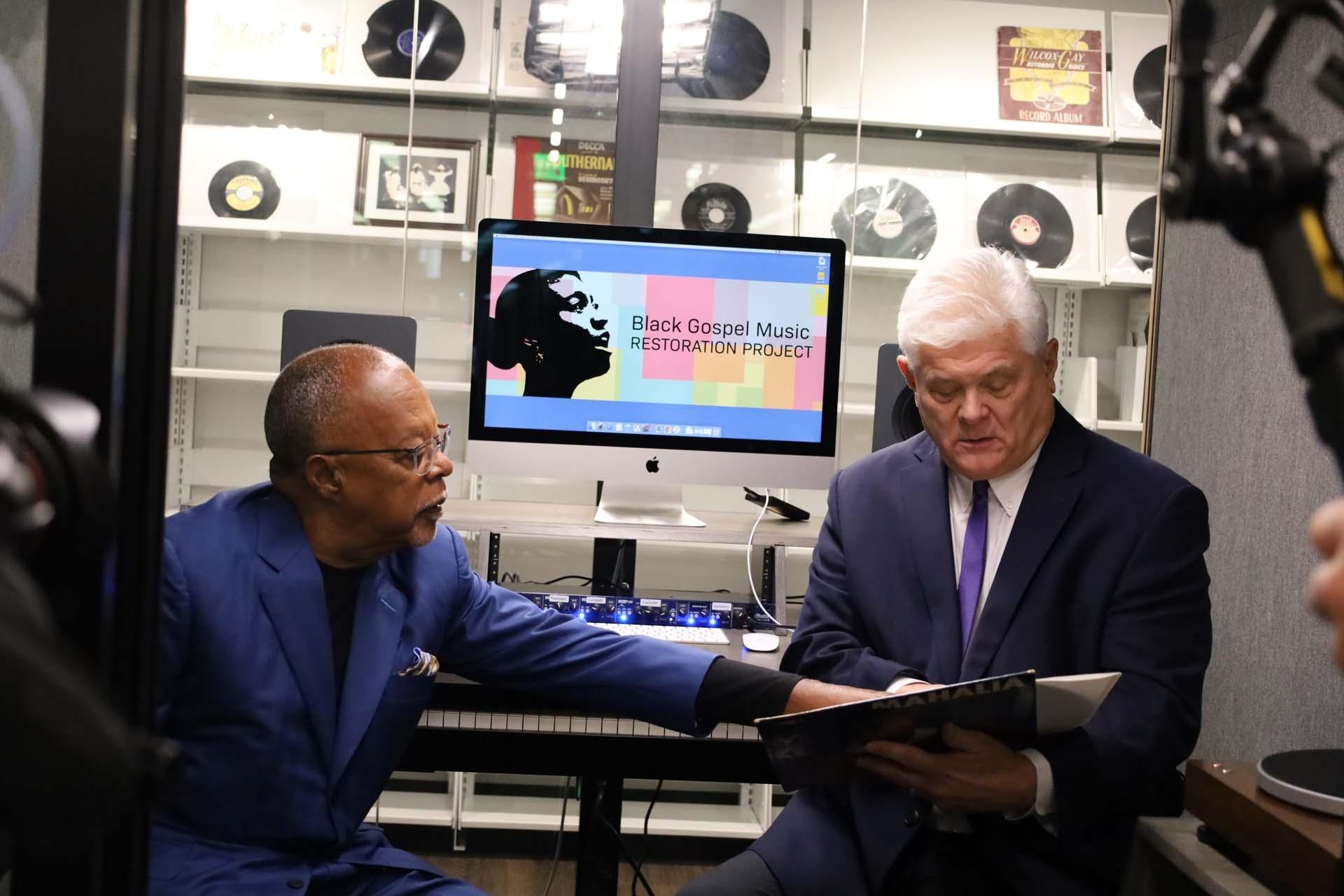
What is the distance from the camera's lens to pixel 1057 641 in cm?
158

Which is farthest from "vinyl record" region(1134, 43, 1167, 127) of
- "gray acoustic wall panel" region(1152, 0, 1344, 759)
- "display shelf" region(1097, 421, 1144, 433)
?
"gray acoustic wall panel" region(1152, 0, 1344, 759)

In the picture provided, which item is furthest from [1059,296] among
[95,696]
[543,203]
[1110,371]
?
[95,696]

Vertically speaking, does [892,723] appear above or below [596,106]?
below

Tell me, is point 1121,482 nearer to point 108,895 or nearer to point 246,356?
point 108,895

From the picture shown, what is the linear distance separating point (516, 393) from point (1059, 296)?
2.06 m

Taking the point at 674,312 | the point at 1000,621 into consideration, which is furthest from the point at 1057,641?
the point at 674,312

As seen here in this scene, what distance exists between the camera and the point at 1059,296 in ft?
12.2

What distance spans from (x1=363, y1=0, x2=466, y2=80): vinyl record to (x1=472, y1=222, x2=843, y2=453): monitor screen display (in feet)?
4.71

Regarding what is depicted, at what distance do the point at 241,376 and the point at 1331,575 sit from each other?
10.8 ft

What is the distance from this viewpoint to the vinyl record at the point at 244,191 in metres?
3.51

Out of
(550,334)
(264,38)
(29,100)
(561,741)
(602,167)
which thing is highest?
(264,38)

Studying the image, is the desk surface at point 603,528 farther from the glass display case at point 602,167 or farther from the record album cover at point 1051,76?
the record album cover at point 1051,76

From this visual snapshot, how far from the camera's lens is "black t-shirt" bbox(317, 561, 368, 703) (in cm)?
163

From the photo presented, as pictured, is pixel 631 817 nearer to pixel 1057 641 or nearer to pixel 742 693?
pixel 742 693
